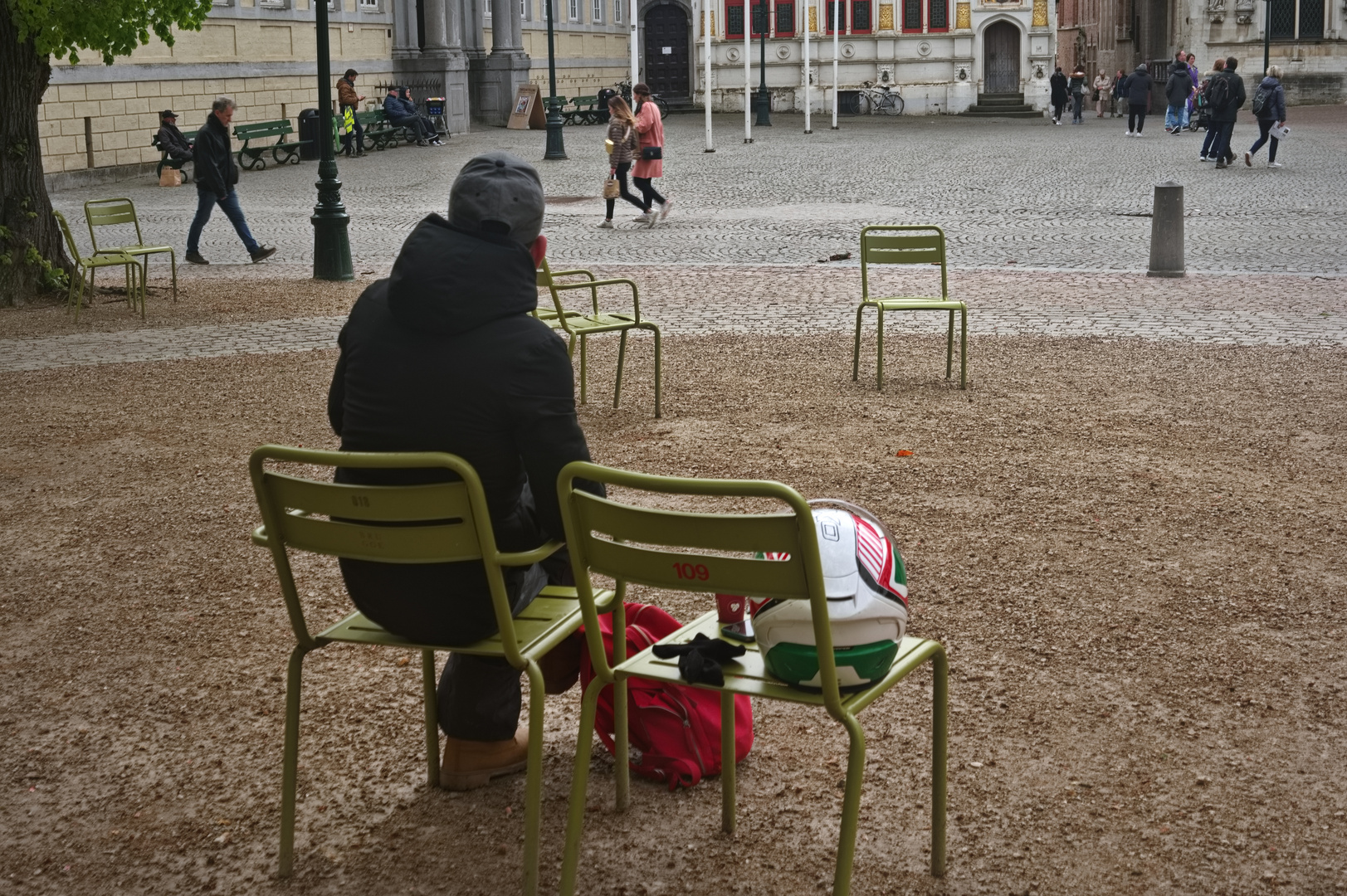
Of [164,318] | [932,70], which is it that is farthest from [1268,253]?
[932,70]

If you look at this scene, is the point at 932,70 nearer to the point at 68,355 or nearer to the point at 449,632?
the point at 68,355

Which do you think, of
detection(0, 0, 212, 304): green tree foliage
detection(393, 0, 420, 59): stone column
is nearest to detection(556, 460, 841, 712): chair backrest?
detection(0, 0, 212, 304): green tree foliage

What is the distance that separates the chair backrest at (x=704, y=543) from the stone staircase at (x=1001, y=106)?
1949 inches

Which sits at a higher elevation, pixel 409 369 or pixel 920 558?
pixel 409 369

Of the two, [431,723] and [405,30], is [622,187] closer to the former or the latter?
[431,723]

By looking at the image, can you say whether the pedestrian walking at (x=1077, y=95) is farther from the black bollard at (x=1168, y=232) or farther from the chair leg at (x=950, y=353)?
the chair leg at (x=950, y=353)

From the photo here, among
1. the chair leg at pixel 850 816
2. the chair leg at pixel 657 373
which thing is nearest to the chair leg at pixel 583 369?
the chair leg at pixel 657 373

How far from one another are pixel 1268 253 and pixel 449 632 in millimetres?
A: 13592

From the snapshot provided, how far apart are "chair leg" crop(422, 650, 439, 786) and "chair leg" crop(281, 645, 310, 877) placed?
0.42 m

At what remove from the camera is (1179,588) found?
564 cm

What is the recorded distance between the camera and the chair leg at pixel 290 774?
3.65 meters

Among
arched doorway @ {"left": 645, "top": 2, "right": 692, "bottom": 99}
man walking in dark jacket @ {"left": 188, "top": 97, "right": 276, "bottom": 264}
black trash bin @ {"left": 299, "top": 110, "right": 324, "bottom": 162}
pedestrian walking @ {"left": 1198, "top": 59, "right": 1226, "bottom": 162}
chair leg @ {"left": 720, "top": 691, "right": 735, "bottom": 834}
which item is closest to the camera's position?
chair leg @ {"left": 720, "top": 691, "right": 735, "bottom": 834}

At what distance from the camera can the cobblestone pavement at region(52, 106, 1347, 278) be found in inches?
639

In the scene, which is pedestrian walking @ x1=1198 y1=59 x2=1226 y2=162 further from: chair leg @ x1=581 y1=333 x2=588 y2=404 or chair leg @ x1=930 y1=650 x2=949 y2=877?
chair leg @ x1=930 y1=650 x2=949 y2=877
